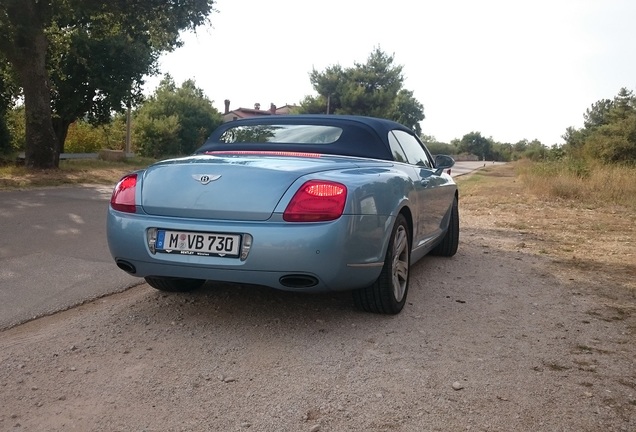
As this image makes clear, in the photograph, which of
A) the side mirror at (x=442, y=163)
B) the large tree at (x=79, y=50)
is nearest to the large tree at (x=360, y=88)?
the large tree at (x=79, y=50)

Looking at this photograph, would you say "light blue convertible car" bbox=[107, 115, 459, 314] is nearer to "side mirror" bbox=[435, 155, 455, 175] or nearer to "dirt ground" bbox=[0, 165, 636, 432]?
"dirt ground" bbox=[0, 165, 636, 432]

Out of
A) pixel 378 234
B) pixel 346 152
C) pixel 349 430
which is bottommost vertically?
pixel 349 430

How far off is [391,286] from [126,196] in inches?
70.3

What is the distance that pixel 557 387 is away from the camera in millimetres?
2879

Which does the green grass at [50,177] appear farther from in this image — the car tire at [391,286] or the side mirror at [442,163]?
the car tire at [391,286]

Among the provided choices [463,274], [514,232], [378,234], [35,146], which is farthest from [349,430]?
[35,146]

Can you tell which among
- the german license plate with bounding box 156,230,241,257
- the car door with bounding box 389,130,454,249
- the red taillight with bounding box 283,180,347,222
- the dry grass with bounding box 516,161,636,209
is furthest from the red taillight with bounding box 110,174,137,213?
the dry grass with bounding box 516,161,636,209

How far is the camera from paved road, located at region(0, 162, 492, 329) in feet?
13.9

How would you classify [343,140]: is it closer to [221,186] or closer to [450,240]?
[221,186]

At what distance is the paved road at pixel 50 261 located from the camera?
4.25 metres

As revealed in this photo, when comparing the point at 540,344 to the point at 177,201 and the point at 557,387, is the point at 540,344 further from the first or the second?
the point at 177,201

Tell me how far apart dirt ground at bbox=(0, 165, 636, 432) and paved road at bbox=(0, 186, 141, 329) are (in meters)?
0.26

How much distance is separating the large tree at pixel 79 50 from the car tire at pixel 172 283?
11.5 m

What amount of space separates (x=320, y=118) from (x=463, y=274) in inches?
Result: 80.2
